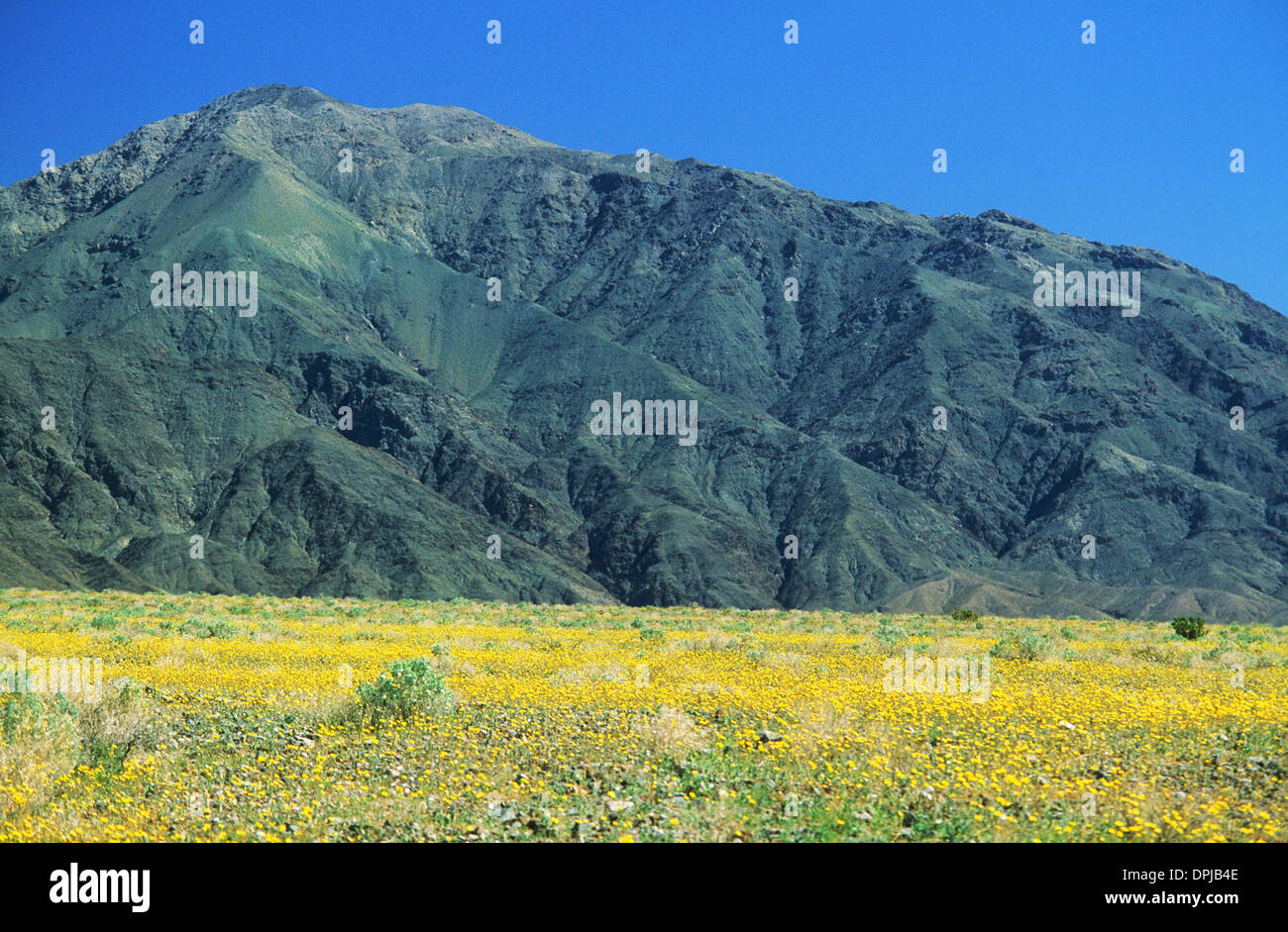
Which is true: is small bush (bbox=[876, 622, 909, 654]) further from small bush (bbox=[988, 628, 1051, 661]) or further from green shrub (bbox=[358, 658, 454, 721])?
green shrub (bbox=[358, 658, 454, 721])

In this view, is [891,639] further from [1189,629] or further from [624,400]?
[624,400]

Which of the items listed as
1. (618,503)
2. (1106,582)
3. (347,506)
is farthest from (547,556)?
(1106,582)

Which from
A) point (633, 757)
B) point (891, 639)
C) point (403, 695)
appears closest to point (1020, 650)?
point (891, 639)

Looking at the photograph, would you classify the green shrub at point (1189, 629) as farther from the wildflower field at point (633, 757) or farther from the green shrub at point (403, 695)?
the green shrub at point (403, 695)

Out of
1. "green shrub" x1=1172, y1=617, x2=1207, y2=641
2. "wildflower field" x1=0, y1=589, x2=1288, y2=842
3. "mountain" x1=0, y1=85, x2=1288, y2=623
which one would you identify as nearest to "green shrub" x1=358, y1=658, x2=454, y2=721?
"wildflower field" x1=0, y1=589, x2=1288, y2=842

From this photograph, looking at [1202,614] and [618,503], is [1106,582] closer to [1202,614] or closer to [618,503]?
[1202,614]

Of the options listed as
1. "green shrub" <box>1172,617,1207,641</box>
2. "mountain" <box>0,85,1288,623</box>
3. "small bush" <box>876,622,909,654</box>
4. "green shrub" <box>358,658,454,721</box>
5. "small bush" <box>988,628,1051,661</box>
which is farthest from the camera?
"mountain" <box>0,85,1288,623</box>

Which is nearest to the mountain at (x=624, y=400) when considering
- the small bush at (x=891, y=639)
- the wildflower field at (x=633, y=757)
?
the small bush at (x=891, y=639)
